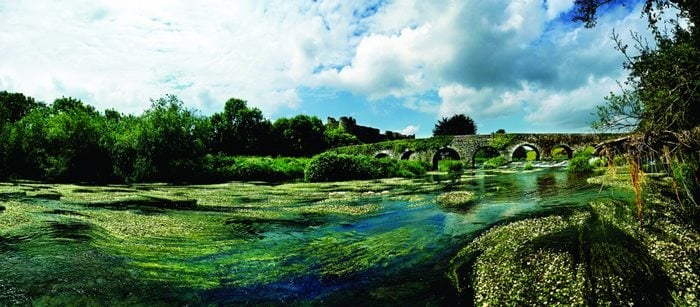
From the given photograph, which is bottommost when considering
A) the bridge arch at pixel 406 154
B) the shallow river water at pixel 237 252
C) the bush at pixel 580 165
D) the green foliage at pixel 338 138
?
the shallow river water at pixel 237 252

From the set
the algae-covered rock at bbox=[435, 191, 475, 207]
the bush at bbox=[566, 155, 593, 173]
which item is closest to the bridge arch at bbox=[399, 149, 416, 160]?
the bush at bbox=[566, 155, 593, 173]

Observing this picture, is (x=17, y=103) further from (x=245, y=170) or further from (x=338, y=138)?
(x=338, y=138)

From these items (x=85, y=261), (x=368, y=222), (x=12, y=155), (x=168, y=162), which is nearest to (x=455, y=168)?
(x=168, y=162)

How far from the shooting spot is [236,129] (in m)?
66.7

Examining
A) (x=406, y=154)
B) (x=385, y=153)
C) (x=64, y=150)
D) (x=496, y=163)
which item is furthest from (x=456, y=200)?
(x=385, y=153)

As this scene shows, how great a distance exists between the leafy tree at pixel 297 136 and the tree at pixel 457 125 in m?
29.9

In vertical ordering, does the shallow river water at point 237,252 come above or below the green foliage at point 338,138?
below

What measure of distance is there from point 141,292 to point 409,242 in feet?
16.9

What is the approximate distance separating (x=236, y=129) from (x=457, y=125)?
4824cm

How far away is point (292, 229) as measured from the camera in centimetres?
975

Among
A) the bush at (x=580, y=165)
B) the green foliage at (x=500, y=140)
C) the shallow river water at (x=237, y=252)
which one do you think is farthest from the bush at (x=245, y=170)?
the green foliage at (x=500, y=140)

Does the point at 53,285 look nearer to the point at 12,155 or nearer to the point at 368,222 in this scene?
the point at 368,222

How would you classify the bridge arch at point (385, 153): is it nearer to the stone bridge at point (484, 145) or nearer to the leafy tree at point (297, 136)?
the stone bridge at point (484, 145)

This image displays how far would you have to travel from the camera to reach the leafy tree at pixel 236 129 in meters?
66.2
